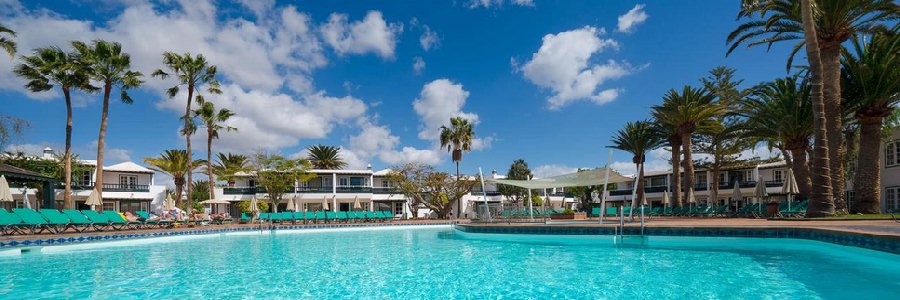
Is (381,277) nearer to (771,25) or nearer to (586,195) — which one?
(771,25)

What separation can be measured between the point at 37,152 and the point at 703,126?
44511 mm

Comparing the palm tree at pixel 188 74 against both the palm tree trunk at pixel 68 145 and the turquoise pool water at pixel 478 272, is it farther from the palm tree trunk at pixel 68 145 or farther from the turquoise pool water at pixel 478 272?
the turquoise pool water at pixel 478 272

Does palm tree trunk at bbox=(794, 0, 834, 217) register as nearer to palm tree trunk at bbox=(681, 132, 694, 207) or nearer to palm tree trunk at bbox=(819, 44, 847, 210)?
palm tree trunk at bbox=(819, 44, 847, 210)

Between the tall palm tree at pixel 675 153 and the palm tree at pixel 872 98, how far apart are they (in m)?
11.1

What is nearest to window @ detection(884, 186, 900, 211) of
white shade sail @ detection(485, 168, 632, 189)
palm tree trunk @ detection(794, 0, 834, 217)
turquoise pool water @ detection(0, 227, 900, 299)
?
palm tree trunk @ detection(794, 0, 834, 217)

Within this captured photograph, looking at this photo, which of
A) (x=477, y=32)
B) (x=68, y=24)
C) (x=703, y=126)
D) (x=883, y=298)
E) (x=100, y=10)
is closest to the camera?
(x=883, y=298)

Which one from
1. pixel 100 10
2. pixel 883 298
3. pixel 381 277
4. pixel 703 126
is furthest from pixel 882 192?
pixel 100 10

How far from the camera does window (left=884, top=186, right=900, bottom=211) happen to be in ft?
72.3

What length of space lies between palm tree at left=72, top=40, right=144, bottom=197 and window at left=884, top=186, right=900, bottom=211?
35048mm

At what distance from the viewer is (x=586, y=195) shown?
51.8 metres

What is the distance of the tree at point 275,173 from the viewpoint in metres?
36.7

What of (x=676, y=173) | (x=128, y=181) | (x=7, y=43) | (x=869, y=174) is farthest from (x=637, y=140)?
(x=128, y=181)

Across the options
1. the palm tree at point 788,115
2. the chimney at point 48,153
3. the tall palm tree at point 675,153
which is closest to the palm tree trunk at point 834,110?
the palm tree at point 788,115

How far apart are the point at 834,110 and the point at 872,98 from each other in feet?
6.11
